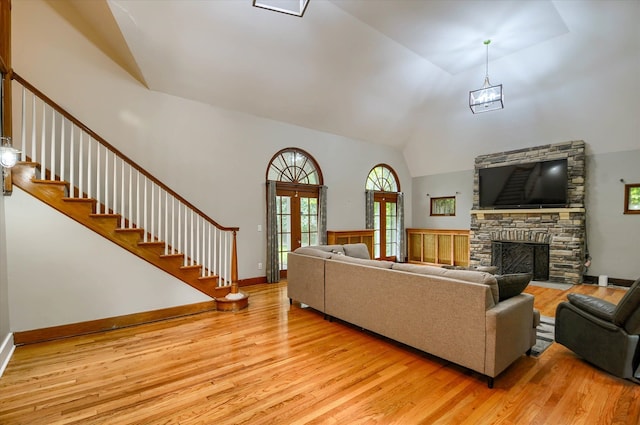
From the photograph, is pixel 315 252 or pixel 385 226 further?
pixel 385 226

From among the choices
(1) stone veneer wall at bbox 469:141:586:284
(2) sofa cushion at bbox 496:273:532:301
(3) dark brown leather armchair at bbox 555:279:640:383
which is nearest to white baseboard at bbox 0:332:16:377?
(2) sofa cushion at bbox 496:273:532:301

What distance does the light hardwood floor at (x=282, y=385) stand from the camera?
6.81 feet

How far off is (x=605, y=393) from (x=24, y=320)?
570 centimetres

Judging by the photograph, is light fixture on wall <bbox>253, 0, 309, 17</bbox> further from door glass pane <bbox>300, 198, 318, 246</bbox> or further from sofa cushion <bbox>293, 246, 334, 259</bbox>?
door glass pane <bbox>300, 198, 318, 246</bbox>

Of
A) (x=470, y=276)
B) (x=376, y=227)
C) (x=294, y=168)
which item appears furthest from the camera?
(x=376, y=227)

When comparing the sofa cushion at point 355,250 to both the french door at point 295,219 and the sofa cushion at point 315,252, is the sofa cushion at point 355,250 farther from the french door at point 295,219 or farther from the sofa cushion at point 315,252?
the french door at point 295,219

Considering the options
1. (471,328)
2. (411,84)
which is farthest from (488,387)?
(411,84)

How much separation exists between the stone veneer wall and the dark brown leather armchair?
161 inches

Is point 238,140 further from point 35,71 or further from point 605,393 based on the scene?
point 605,393

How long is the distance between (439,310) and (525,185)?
577 centimetres

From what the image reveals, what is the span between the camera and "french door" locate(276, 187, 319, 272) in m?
6.44

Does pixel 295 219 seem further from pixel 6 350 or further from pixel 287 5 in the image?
pixel 6 350

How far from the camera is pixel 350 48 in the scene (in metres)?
Answer: 5.23

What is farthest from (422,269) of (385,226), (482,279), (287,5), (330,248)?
(385,226)
